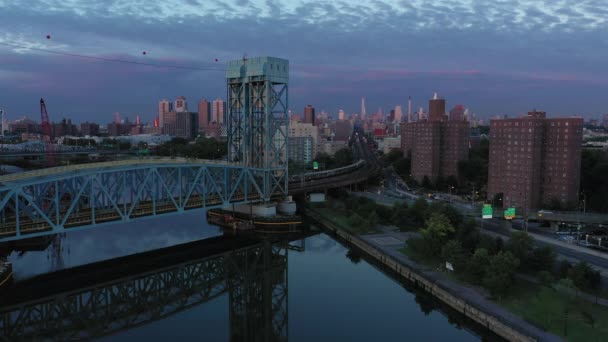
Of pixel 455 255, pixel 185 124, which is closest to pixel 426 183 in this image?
pixel 455 255

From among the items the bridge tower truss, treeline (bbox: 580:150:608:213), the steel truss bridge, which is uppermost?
the bridge tower truss

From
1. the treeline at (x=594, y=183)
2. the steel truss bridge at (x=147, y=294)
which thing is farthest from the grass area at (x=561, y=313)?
the treeline at (x=594, y=183)

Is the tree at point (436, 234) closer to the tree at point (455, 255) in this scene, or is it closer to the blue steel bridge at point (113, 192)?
the tree at point (455, 255)

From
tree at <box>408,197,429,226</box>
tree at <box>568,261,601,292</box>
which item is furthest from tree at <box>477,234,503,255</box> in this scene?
tree at <box>408,197,429,226</box>

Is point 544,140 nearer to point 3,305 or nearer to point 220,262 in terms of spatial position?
point 220,262

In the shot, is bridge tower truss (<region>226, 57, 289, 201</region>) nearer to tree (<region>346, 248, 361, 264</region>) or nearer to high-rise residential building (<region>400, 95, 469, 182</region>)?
tree (<region>346, 248, 361, 264</region>)

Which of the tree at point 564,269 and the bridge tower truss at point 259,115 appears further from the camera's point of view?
the bridge tower truss at point 259,115
